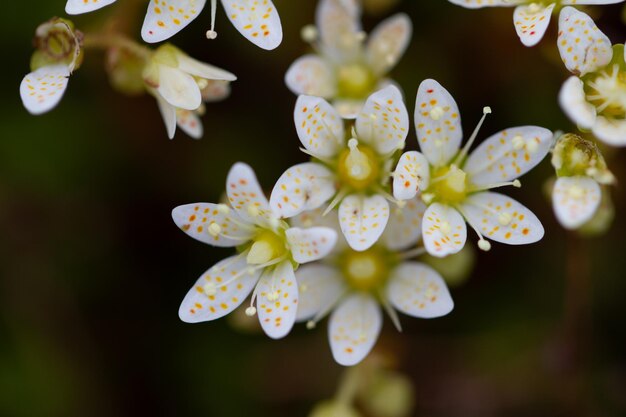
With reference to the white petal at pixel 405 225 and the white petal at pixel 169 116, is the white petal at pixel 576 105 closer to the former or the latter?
the white petal at pixel 405 225

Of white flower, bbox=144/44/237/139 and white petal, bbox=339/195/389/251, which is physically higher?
white flower, bbox=144/44/237/139

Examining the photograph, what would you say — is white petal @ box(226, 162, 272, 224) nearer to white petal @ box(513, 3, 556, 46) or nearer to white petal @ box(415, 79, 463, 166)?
white petal @ box(415, 79, 463, 166)

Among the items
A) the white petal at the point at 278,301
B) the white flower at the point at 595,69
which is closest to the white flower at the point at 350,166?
the white petal at the point at 278,301

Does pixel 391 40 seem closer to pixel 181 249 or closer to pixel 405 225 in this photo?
pixel 405 225

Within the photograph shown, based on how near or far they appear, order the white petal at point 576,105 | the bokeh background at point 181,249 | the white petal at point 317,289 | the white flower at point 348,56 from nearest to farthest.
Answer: the white petal at point 576,105
the white petal at point 317,289
the white flower at point 348,56
the bokeh background at point 181,249

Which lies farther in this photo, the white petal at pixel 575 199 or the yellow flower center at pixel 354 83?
the yellow flower center at pixel 354 83

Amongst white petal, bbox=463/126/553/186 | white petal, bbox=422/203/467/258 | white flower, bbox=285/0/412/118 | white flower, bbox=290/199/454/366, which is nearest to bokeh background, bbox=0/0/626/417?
white flower, bbox=285/0/412/118
